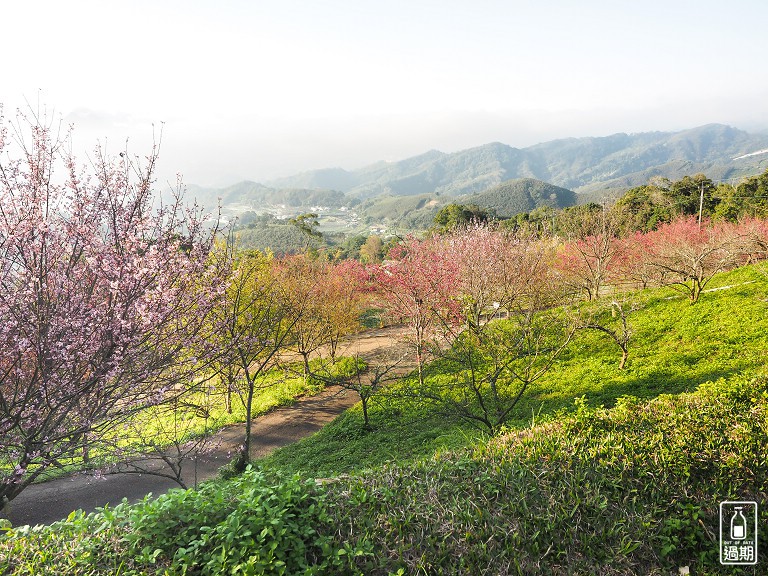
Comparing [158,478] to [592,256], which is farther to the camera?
[592,256]

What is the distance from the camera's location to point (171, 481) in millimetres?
11250

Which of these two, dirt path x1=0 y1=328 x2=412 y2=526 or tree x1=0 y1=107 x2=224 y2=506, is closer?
tree x1=0 y1=107 x2=224 y2=506

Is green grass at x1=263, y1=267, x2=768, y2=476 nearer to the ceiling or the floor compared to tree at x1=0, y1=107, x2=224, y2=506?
nearer to the floor

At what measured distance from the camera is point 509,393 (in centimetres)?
1186

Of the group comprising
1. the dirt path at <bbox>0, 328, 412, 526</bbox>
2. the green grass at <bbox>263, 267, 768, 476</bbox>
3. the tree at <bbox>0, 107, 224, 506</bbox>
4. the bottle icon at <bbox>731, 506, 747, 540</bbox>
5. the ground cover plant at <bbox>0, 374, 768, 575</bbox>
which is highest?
the tree at <bbox>0, 107, 224, 506</bbox>

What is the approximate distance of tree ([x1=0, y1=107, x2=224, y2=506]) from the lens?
4789 millimetres


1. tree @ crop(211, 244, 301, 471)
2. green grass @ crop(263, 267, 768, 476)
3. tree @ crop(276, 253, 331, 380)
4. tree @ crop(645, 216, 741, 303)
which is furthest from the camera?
tree @ crop(276, 253, 331, 380)

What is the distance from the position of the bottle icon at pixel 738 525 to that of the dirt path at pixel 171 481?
6.93 metres

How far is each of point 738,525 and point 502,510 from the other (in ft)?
7.53

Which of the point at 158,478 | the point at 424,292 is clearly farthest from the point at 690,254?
the point at 158,478

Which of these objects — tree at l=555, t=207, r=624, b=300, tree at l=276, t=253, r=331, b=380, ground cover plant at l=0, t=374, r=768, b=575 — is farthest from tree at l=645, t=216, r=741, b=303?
tree at l=276, t=253, r=331, b=380

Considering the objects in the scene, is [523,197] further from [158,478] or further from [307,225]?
[158,478]

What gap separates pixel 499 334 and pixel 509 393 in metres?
3.50

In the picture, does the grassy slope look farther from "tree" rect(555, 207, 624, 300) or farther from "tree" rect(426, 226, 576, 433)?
"tree" rect(555, 207, 624, 300)
